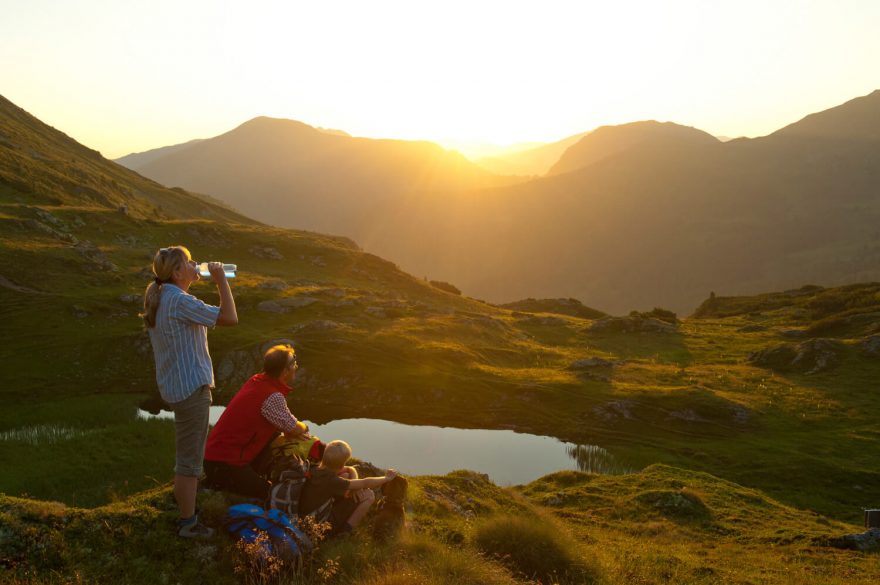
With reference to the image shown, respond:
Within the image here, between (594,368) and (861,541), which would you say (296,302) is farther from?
(861,541)

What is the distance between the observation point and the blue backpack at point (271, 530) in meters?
8.30

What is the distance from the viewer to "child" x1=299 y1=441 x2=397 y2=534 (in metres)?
9.54

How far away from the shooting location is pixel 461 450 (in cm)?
3206

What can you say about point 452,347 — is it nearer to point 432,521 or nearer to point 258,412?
point 432,521

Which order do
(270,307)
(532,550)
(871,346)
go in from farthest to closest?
1. (270,307)
2. (871,346)
3. (532,550)

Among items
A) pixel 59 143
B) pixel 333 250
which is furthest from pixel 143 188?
pixel 333 250

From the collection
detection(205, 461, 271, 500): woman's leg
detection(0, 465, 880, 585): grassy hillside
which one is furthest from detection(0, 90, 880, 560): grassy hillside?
detection(205, 461, 271, 500): woman's leg

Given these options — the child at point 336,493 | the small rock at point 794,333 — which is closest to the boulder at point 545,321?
the small rock at point 794,333

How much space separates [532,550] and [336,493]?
5143mm

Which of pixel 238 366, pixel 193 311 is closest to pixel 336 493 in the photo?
pixel 193 311

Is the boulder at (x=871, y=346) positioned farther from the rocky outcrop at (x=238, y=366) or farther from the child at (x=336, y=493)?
the child at (x=336, y=493)

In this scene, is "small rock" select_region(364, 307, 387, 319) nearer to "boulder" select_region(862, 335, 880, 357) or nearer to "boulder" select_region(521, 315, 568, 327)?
"boulder" select_region(521, 315, 568, 327)

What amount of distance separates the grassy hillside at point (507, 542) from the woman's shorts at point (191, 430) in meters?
1.27

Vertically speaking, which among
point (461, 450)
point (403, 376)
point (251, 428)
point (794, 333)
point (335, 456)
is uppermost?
point (794, 333)
